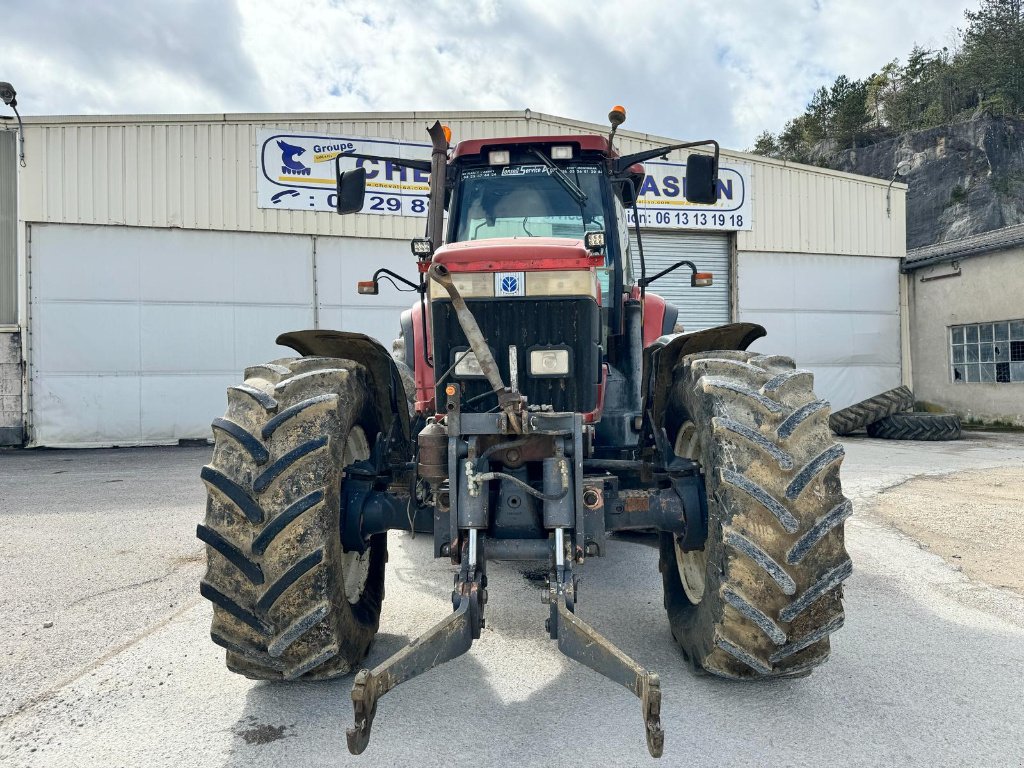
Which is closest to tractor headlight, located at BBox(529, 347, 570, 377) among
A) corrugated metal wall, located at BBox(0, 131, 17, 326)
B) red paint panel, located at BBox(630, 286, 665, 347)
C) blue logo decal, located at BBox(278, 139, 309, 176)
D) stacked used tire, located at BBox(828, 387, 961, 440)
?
red paint panel, located at BBox(630, 286, 665, 347)

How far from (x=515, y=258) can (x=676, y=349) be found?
100 centimetres

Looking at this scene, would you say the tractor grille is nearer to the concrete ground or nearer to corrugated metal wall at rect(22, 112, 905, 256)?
the concrete ground

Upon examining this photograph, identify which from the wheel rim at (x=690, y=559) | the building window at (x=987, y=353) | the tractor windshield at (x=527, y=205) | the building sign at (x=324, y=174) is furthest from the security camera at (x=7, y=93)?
the building window at (x=987, y=353)

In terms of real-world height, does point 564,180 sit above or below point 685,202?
below

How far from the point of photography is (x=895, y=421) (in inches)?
532

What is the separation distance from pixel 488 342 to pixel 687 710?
164 cm

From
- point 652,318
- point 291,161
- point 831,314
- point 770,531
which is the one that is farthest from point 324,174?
point 770,531

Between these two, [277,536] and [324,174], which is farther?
[324,174]

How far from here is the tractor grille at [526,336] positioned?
3.07m

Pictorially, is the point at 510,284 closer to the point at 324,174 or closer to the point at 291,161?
the point at 324,174

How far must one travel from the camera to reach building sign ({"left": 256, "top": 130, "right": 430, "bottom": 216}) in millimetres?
12953

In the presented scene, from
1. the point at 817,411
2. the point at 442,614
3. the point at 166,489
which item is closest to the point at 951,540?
the point at 817,411

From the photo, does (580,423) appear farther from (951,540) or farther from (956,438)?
(956,438)

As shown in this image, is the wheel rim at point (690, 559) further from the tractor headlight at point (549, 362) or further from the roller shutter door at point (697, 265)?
the roller shutter door at point (697, 265)
